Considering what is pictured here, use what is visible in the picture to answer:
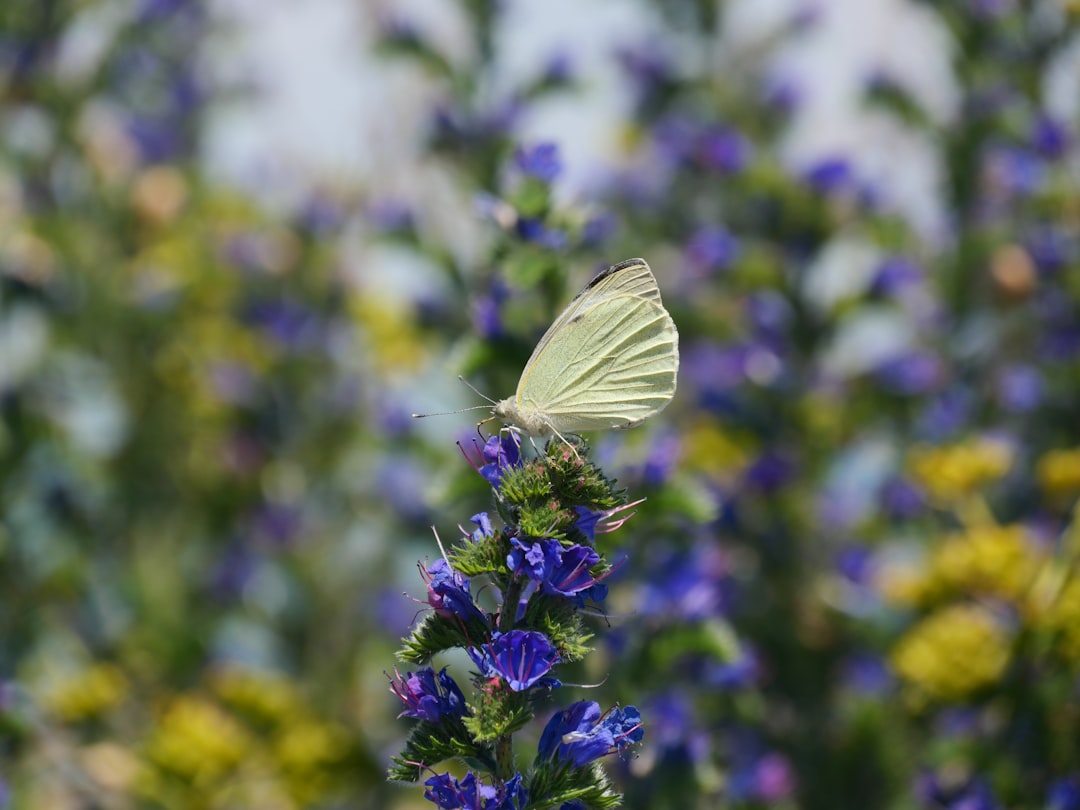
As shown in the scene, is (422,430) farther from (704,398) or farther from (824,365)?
(824,365)

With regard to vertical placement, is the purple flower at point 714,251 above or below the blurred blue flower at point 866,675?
above

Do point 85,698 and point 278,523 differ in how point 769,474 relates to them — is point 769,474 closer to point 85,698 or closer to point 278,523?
point 85,698

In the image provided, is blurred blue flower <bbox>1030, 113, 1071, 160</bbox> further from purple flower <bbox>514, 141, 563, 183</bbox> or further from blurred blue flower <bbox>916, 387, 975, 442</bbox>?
purple flower <bbox>514, 141, 563, 183</bbox>

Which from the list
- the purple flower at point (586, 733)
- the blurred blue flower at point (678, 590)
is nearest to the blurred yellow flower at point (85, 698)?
the blurred blue flower at point (678, 590)

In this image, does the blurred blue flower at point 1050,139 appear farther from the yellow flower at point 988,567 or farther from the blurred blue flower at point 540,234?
the blurred blue flower at point 540,234

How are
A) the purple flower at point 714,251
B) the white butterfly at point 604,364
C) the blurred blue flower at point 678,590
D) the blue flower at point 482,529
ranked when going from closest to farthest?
the blue flower at point 482,529, the white butterfly at point 604,364, the blurred blue flower at point 678,590, the purple flower at point 714,251

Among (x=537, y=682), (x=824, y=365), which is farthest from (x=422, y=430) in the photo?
(x=537, y=682)
